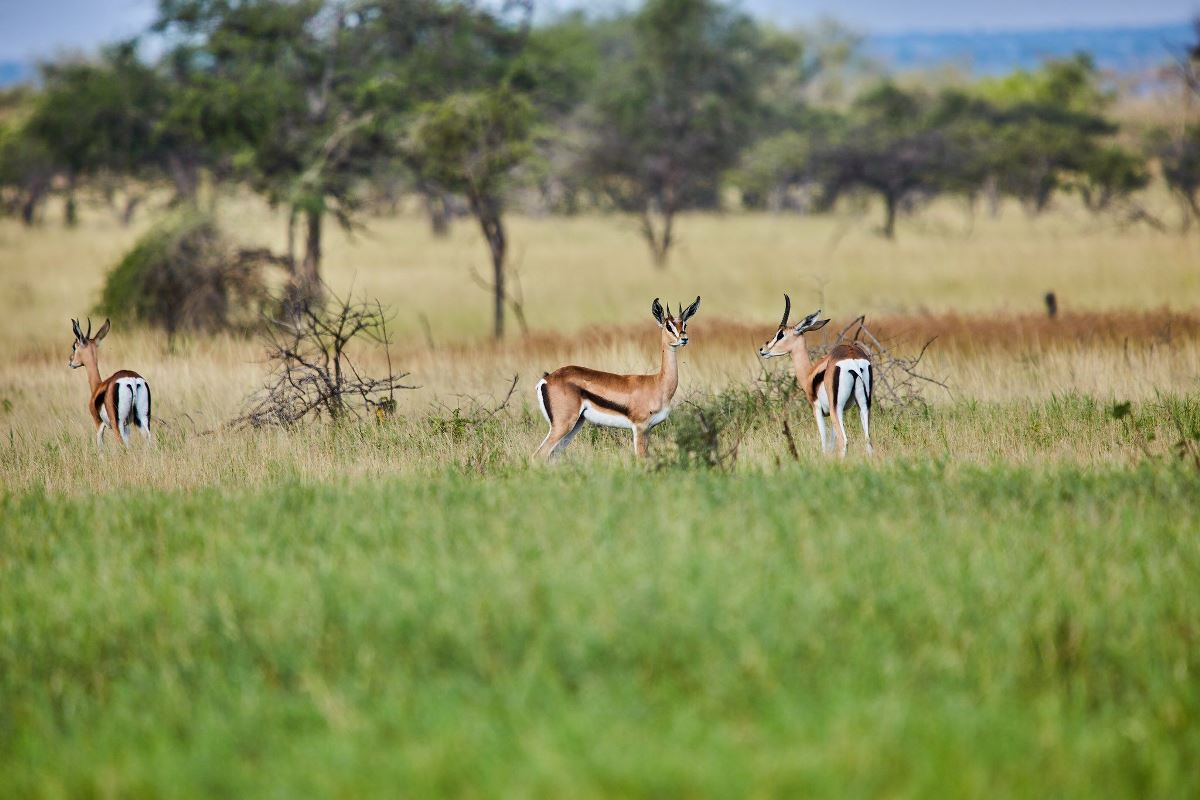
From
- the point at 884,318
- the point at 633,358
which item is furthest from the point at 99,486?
the point at 884,318

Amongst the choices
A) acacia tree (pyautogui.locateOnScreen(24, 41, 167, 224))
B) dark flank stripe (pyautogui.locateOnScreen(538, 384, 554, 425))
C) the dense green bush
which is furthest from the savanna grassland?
acacia tree (pyautogui.locateOnScreen(24, 41, 167, 224))

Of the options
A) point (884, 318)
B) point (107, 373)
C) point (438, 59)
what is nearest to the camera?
point (107, 373)

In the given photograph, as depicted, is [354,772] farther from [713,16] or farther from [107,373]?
[713,16]

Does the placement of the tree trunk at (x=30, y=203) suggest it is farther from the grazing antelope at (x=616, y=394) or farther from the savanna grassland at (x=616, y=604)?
the grazing antelope at (x=616, y=394)

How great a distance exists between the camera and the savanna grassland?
13.9ft

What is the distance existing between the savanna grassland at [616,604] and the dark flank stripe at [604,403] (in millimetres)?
420

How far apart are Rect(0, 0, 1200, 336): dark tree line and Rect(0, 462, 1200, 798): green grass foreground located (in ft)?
23.5

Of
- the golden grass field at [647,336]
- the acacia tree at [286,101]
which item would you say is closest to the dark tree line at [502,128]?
the acacia tree at [286,101]

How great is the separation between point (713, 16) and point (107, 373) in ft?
117

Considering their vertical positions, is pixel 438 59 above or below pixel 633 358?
above

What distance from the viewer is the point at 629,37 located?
3620 inches

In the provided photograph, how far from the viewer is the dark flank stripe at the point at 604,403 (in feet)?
29.4

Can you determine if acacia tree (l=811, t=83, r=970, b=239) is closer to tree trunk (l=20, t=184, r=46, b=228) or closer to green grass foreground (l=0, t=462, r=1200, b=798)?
tree trunk (l=20, t=184, r=46, b=228)

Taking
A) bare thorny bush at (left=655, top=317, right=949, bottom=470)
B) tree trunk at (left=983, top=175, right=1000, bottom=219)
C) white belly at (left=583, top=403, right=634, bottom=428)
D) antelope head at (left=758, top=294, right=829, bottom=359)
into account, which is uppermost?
tree trunk at (left=983, top=175, right=1000, bottom=219)
